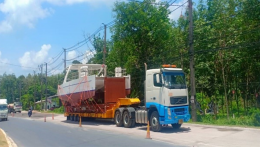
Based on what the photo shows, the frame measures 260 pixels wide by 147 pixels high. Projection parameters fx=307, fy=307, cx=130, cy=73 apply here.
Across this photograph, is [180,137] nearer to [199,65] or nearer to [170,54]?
[199,65]

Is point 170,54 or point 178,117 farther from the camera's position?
point 170,54

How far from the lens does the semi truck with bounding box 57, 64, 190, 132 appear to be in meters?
16.9

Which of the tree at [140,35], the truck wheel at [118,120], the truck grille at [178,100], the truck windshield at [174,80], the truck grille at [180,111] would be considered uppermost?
the tree at [140,35]

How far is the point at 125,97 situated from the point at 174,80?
7.67m

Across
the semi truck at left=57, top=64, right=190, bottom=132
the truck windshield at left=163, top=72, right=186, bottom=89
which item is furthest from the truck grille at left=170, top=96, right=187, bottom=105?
the truck windshield at left=163, top=72, right=186, bottom=89

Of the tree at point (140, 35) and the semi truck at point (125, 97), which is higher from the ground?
the tree at point (140, 35)

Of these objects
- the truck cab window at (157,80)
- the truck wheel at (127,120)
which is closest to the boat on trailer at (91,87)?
the truck wheel at (127,120)

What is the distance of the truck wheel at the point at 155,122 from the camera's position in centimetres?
1719

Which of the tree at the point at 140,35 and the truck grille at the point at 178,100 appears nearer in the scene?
the truck grille at the point at 178,100

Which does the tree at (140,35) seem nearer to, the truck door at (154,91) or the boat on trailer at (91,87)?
the boat on trailer at (91,87)

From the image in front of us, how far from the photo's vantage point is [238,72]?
2406 cm

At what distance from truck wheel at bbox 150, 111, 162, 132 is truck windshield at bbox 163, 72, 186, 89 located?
1857mm

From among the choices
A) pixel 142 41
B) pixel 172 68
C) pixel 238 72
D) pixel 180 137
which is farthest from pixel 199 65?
pixel 180 137

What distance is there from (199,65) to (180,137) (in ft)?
38.4
